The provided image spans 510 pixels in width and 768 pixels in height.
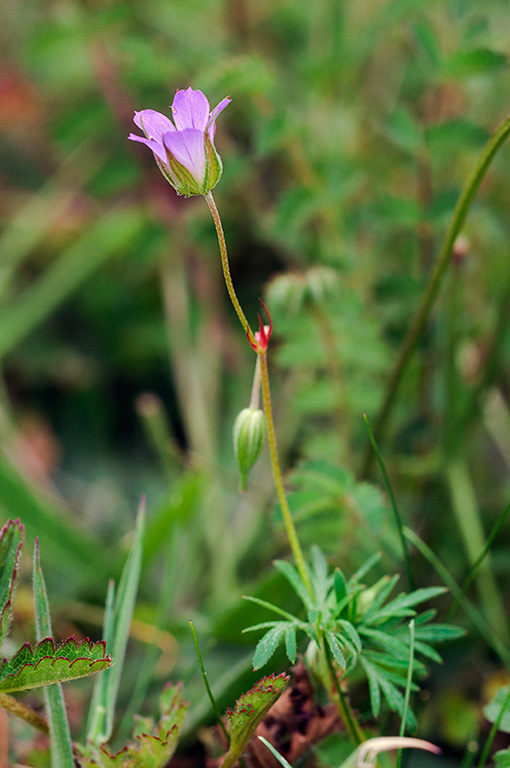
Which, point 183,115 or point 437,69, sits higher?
point 437,69

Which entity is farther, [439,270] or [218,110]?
[439,270]

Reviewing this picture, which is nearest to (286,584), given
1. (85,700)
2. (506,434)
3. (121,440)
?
(85,700)

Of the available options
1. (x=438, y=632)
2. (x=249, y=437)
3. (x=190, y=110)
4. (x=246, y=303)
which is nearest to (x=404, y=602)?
(x=438, y=632)

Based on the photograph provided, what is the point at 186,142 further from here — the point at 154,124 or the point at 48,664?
the point at 48,664

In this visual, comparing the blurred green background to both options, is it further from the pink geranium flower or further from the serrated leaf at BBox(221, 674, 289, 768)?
the pink geranium flower

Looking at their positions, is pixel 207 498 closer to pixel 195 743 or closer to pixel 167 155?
pixel 195 743

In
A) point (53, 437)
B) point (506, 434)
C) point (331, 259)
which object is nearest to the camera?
point (331, 259)
